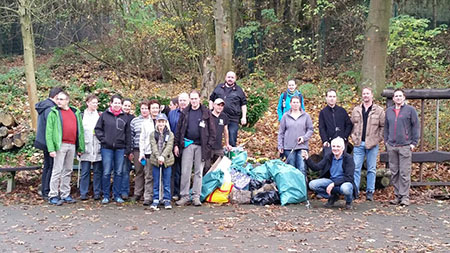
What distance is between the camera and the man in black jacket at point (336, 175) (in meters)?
8.20

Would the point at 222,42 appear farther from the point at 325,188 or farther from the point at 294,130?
the point at 325,188

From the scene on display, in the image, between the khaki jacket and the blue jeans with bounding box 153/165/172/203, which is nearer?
the blue jeans with bounding box 153/165/172/203

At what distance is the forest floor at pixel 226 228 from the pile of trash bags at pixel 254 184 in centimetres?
26

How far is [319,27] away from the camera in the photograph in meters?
19.4

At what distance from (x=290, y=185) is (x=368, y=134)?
5.66 ft

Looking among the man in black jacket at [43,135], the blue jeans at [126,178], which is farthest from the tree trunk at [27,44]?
the blue jeans at [126,178]

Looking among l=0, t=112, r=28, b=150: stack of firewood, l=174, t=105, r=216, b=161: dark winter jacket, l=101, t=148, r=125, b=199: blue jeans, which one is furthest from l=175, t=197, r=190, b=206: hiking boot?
l=0, t=112, r=28, b=150: stack of firewood

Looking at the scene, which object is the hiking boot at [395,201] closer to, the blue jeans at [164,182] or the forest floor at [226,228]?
the forest floor at [226,228]

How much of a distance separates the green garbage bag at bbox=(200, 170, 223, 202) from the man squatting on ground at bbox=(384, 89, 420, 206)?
3.05 meters

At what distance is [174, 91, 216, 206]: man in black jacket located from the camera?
8.62 m

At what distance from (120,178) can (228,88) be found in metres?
2.69

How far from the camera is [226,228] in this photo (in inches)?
276

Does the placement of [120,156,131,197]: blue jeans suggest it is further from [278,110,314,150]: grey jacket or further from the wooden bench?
[278,110,314,150]: grey jacket

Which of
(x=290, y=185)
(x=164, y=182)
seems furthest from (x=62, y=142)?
(x=290, y=185)
